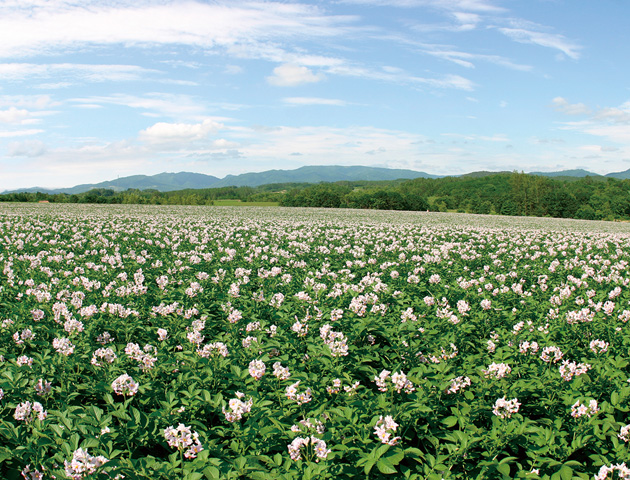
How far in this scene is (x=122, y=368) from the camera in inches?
173

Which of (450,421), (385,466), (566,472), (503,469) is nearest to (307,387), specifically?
(385,466)

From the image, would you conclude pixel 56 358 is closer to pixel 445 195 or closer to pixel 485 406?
pixel 485 406

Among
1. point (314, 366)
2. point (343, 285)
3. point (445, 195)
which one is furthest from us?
point (445, 195)

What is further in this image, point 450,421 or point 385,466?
point 450,421

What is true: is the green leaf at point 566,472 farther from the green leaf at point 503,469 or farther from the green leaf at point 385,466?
the green leaf at point 385,466

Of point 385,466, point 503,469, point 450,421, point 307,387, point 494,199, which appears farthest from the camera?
point 494,199

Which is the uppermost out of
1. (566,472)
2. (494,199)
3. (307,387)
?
(494,199)

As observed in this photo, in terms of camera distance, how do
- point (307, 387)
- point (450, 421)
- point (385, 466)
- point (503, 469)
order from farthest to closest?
point (307, 387)
point (450, 421)
point (503, 469)
point (385, 466)

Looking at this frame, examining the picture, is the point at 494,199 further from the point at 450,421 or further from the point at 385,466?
the point at 385,466

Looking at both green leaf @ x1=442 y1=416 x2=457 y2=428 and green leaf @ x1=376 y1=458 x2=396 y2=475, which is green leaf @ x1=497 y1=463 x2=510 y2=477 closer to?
green leaf @ x1=442 y1=416 x2=457 y2=428

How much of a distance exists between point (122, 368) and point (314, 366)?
2.23 meters

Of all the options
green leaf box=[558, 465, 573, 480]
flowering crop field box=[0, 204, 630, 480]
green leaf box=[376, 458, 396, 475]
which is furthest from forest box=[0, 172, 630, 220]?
green leaf box=[376, 458, 396, 475]

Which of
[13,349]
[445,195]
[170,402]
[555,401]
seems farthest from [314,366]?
[445,195]

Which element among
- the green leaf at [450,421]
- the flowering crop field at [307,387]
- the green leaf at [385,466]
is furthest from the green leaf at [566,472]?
the green leaf at [385,466]
